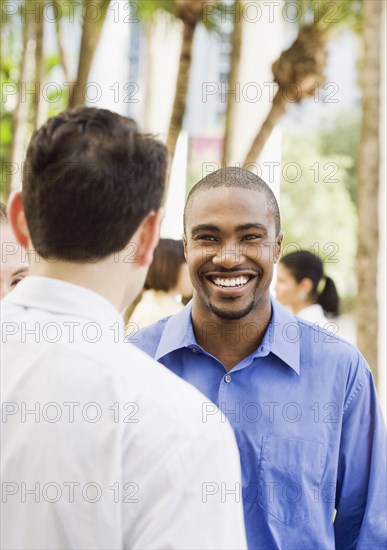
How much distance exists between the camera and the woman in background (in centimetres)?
639

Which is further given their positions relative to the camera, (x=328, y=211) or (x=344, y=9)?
(x=328, y=211)

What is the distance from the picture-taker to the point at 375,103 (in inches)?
303

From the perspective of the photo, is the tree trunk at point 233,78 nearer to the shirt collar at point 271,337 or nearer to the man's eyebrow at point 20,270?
the man's eyebrow at point 20,270

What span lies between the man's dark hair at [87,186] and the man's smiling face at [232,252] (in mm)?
1160

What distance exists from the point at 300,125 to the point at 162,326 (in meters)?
49.8

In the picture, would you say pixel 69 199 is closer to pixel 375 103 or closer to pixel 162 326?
pixel 162 326

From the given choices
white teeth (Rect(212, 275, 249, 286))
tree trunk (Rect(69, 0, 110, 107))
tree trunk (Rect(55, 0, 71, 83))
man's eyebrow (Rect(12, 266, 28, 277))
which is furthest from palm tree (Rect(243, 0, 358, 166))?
white teeth (Rect(212, 275, 249, 286))

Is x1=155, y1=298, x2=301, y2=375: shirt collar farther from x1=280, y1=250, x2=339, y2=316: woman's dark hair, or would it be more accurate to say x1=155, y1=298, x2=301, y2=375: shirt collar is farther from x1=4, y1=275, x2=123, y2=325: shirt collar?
x1=280, y1=250, x2=339, y2=316: woman's dark hair

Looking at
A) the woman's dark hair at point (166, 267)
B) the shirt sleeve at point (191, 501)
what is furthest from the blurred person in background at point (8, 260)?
the woman's dark hair at point (166, 267)

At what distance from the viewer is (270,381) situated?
2746 millimetres

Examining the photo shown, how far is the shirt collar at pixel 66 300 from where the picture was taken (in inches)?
63.2

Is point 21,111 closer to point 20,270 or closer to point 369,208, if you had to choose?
point 369,208

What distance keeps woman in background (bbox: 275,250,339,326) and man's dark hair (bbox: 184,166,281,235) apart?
3.42 meters

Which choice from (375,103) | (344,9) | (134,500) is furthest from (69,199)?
(344,9)
